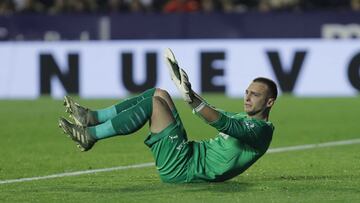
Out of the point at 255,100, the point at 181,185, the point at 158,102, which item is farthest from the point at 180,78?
the point at 181,185

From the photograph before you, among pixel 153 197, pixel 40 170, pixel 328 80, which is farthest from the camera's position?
pixel 328 80

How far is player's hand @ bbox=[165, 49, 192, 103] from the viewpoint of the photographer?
10492 millimetres

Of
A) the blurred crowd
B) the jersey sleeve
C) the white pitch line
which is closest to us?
the jersey sleeve

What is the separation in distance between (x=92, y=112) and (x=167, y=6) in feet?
47.5

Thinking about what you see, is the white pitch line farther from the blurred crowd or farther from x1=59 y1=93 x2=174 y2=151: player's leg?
the blurred crowd

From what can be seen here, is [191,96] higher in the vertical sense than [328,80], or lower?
higher

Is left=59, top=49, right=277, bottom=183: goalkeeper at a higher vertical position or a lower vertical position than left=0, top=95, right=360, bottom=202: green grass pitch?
higher

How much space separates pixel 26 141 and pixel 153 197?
6.66 meters

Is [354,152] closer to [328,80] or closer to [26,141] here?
[26,141]

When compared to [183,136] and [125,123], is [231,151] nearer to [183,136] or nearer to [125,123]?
[183,136]

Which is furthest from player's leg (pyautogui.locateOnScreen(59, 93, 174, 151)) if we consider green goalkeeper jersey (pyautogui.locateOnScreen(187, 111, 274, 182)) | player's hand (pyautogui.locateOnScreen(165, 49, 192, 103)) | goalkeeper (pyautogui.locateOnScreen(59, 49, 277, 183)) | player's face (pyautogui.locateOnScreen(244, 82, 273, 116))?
player's face (pyautogui.locateOnScreen(244, 82, 273, 116))

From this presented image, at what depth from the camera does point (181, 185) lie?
11250mm

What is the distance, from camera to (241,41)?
24.1 meters

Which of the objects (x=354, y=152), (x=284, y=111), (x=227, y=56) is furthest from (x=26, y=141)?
(x=227, y=56)
